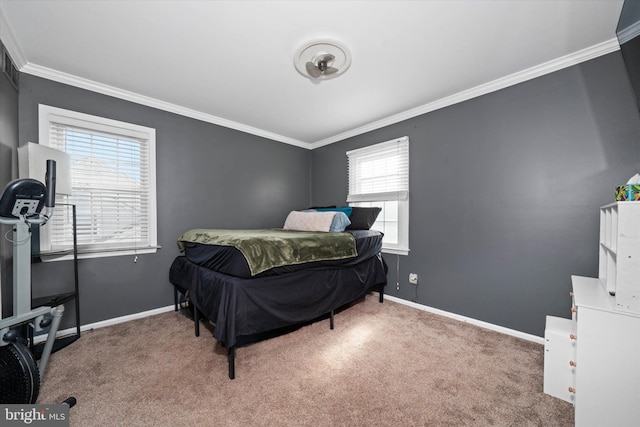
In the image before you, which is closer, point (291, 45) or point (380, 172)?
point (291, 45)

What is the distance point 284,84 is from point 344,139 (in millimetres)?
1568

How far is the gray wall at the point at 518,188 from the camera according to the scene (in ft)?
6.13

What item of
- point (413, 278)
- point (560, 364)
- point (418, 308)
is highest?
point (413, 278)

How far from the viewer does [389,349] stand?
2000 millimetres

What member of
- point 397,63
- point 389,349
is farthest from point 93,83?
point 389,349

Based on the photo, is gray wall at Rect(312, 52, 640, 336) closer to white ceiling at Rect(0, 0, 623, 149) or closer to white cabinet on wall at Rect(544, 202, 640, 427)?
white ceiling at Rect(0, 0, 623, 149)

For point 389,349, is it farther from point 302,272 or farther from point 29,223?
point 29,223

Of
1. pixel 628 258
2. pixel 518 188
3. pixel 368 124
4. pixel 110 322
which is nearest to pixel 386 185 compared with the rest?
pixel 368 124

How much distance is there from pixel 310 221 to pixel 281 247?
114 cm

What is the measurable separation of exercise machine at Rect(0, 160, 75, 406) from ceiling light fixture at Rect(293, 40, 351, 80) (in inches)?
72.3

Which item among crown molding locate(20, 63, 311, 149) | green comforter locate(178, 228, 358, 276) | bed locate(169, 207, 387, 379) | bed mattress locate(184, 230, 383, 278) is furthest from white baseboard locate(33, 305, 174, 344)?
crown molding locate(20, 63, 311, 149)

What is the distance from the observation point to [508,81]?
2.25 meters

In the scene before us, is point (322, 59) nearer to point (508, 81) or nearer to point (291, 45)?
point (291, 45)

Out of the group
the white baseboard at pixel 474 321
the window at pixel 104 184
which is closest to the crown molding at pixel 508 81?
the white baseboard at pixel 474 321
